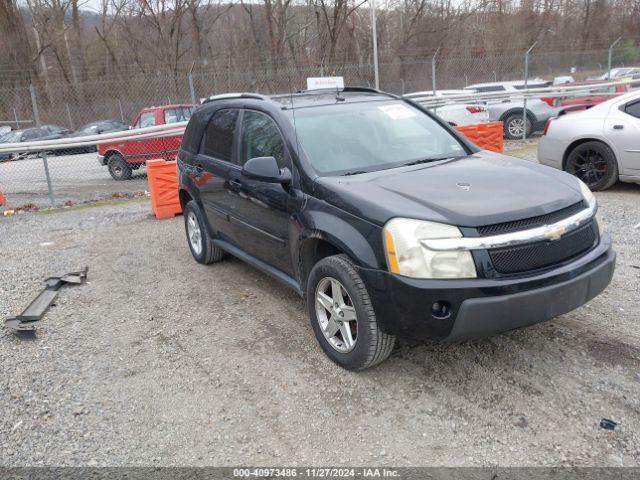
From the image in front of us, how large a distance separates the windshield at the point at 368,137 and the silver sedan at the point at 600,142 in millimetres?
4169

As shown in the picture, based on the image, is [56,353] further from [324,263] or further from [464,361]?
[464,361]

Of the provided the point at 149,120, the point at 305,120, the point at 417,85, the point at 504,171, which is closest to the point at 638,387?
the point at 504,171

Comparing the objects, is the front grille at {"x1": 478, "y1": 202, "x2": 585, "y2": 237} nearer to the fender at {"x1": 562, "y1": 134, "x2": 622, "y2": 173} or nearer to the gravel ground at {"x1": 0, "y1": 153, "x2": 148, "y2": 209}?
the fender at {"x1": 562, "y1": 134, "x2": 622, "y2": 173}

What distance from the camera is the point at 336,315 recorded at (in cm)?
366

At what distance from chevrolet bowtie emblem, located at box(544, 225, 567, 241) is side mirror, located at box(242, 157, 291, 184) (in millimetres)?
1792

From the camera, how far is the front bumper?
302cm

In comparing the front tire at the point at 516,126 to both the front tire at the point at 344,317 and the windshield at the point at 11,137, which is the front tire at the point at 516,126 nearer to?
the front tire at the point at 344,317

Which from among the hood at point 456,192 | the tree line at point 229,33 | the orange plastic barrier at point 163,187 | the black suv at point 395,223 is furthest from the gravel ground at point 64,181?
the tree line at point 229,33

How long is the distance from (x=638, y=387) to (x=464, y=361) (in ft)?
3.34

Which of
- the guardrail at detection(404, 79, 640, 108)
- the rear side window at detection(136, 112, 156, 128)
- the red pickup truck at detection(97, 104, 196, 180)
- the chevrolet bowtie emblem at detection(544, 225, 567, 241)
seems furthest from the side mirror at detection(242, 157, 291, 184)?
the rear side window at detection(136, 112, 156, 128)

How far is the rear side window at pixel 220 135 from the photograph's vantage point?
5.16 metres

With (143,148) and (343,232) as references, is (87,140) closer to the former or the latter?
(143,148)

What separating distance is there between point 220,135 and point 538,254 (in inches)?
130

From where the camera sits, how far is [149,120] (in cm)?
1418
